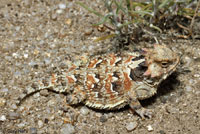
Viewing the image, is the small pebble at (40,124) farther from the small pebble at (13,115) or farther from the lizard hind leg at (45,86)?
the lizard hind leg at (45,86)

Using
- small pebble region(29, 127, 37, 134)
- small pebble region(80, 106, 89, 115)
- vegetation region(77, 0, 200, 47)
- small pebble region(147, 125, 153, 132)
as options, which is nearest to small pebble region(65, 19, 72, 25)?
vegetation region(77, 0, 200, 47)

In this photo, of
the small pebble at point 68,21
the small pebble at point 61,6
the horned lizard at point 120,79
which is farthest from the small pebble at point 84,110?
the small pebble at point 61,6

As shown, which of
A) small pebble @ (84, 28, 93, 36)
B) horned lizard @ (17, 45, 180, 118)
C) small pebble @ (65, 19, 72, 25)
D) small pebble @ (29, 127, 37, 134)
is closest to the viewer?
horned lizard @ (17, 45, 180, 118)

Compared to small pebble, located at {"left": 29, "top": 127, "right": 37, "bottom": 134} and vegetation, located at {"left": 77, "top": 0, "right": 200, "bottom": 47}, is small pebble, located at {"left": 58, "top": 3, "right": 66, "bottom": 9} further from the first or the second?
small pebble, located at {"left": 29, "top": 127, "right": 37, "bottom": 134}

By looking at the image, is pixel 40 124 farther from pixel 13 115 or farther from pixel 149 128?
pixel 149 128

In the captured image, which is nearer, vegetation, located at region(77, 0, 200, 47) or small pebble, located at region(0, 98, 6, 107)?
small pebble, located at region(0, 98, 6, 107)

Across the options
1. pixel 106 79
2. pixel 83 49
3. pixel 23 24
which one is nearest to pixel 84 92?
pixel 106 79

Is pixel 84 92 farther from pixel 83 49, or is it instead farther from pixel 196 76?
pixel 196 76
